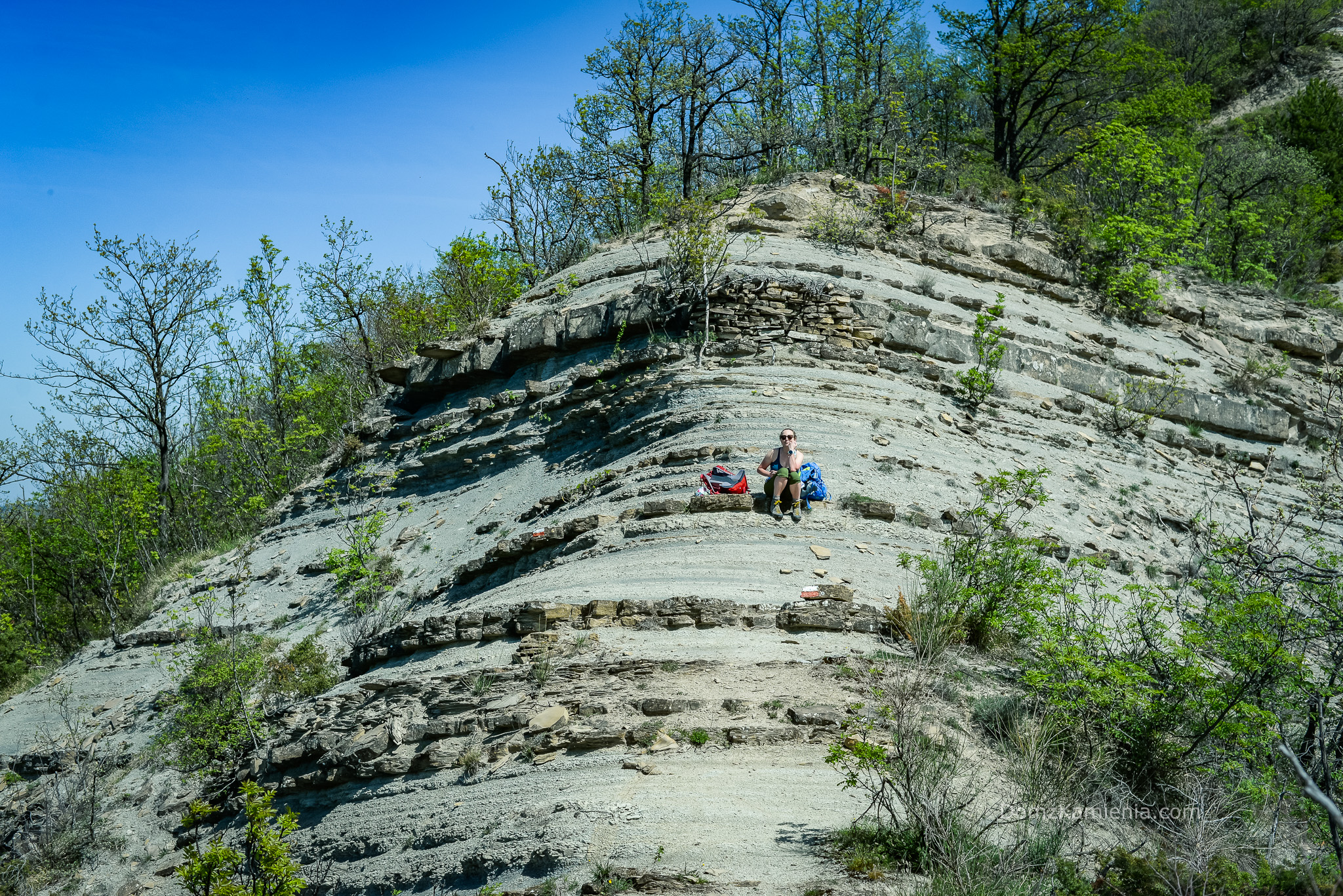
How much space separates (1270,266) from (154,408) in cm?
3324

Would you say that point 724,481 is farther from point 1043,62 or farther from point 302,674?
point 1043,62

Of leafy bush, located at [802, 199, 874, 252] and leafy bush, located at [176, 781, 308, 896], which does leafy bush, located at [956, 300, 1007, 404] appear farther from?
leafy bush, located at [176, 781, 308, 896]

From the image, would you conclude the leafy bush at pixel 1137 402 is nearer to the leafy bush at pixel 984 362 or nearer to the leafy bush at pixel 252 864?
the leafy bush at pixel 984 362

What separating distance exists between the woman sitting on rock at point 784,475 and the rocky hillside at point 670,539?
28 cm

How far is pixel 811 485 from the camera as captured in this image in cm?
997

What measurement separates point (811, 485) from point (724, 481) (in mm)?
1068

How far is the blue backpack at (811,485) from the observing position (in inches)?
392

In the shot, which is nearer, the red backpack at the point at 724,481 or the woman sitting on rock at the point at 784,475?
the woman sitting on rock at the point at 784,475

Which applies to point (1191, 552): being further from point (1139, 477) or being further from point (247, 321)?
point (247, 321)

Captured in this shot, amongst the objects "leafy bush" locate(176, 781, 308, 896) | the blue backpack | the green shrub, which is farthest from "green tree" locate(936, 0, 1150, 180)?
"leafy bush" locate(176, 781, 308, 896)

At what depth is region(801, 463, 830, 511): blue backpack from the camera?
9.95 meters

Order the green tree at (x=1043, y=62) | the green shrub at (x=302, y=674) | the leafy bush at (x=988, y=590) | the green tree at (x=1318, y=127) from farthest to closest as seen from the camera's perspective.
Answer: the green tree at (x=1318, y=127) → the green tree at (x=1043, y=62) → the green shrub at (x=302, y=674) → the leafy bush at (x=988, y=590)

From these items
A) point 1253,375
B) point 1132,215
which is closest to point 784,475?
point 1253,375

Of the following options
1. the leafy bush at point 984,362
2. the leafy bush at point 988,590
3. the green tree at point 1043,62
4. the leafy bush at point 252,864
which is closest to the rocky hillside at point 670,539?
the leafy bush at point 984,362
